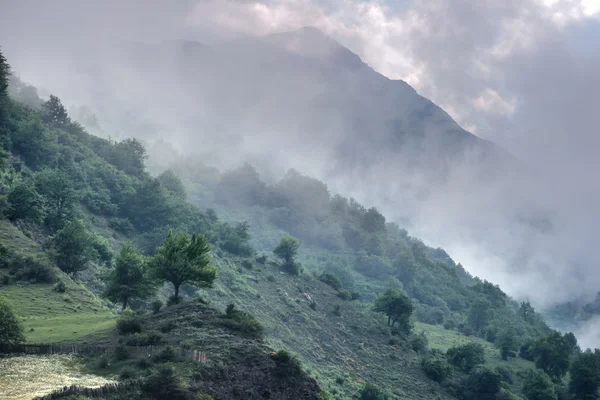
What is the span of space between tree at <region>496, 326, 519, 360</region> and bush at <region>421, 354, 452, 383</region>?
33.0 meters

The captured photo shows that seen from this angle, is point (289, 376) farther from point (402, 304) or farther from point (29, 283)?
point (402, 304)

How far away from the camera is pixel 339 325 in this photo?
97.9 meters

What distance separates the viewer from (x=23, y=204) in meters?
69.9

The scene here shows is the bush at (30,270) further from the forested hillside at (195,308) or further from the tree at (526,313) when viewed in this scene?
the tree at (526,313)

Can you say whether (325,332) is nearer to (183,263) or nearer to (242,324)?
(242,324)

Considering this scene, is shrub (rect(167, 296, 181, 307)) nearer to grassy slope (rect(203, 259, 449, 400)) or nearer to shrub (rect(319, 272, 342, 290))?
grassy slope (rect(203, 259, 449, 400))

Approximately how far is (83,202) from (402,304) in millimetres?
74022

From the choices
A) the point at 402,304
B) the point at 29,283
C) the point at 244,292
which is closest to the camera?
the point at 29,283

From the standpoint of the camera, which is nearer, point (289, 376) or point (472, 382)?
point (289, 376)

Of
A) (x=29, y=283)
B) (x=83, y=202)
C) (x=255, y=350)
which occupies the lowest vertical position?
(x=29, y=283)

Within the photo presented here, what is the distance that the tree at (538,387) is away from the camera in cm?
9012

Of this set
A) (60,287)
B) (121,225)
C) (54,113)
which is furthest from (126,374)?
(54,113)

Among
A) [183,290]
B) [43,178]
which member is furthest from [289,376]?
[43,178]

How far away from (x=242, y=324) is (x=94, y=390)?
2035 cm
